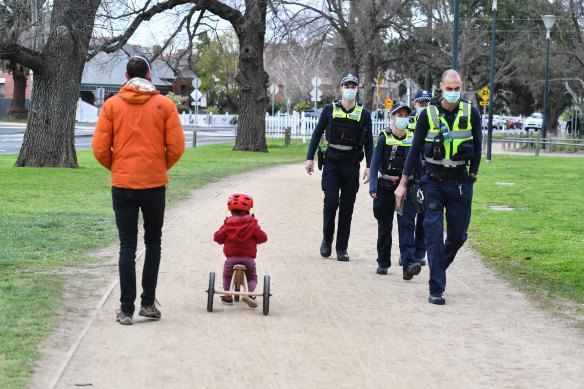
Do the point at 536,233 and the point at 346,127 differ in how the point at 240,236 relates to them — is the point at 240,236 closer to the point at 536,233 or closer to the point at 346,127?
the point at 346,127

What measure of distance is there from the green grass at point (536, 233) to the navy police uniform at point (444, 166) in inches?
48.1

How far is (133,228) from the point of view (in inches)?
311

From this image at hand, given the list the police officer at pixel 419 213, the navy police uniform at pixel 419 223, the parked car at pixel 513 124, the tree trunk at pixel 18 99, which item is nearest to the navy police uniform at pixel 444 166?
the police officer at pixel 419 213

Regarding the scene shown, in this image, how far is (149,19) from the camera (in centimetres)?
3375

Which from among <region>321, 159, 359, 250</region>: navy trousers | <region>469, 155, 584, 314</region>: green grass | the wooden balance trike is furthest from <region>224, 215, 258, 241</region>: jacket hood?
<region>321, 159, 359, 250</region>: navy trousers

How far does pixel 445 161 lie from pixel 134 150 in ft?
9.25

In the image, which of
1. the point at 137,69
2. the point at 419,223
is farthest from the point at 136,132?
the point at 419,223

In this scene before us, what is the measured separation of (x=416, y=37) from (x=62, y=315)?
46.1 meters

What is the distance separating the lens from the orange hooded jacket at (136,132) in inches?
303

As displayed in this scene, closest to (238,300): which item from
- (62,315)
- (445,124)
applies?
(62,315)

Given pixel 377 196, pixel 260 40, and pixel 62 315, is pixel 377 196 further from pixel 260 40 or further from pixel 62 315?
pixel 260 40

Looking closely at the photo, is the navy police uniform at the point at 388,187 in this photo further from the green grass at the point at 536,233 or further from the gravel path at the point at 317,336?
the green grass at the point at 536,233

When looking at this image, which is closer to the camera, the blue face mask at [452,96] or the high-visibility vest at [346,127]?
the blue face mask at [452,96]

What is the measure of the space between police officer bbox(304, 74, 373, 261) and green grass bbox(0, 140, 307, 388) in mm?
2601
